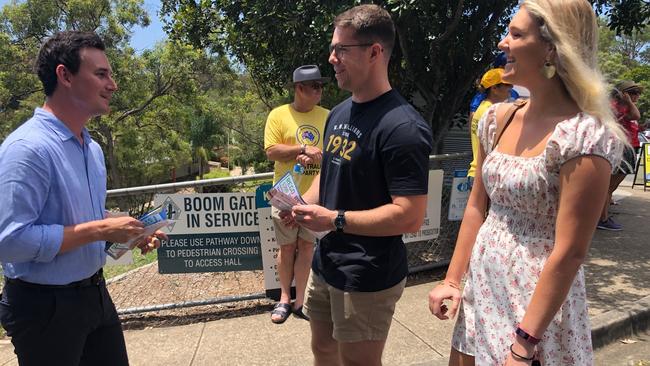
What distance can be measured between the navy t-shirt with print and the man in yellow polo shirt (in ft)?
5.84

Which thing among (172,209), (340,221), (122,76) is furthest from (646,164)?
(122,76)

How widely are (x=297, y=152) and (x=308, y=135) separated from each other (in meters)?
0.24

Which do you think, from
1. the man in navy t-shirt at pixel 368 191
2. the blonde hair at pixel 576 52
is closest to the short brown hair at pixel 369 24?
the man in navy t-shirt at pixel 368 191

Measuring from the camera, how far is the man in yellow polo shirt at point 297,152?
13.4ft

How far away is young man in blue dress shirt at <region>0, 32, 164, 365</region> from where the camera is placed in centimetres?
181

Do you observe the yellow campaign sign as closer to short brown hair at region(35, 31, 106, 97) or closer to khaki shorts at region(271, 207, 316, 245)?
khaki shorts at region(271, 207, 316, 245)

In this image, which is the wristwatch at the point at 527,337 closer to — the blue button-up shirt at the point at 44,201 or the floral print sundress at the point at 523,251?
the floral print sundress at the point at 523,251

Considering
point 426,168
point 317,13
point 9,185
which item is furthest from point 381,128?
point 317,13

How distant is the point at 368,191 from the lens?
2.13 metres

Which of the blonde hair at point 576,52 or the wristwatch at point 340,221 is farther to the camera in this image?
the wristwatch at point 340,221

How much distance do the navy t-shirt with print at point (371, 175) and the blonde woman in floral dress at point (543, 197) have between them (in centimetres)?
31

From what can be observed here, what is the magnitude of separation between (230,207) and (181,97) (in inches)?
668

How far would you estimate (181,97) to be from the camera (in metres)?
20.1

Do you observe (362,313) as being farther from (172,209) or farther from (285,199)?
(172,209)
